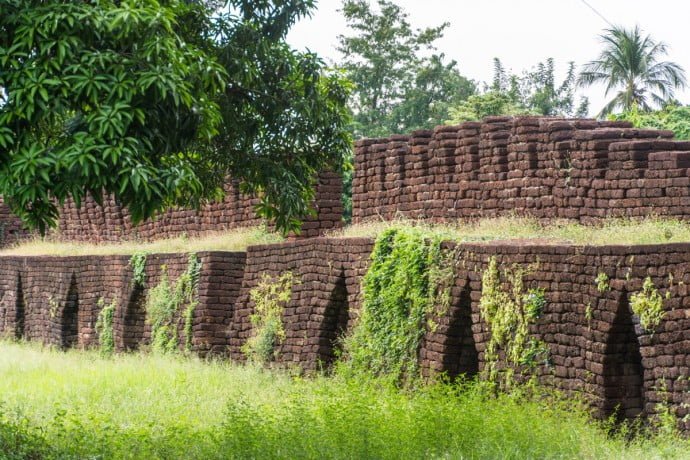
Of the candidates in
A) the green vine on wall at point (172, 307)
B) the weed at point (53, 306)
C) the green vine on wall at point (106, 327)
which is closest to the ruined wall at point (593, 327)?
the green vine on wall at point (172, 307)

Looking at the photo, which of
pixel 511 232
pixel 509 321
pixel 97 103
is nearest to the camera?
pixel 97 103

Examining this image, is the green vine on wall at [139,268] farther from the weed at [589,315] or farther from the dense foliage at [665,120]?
the weed at [589,315]

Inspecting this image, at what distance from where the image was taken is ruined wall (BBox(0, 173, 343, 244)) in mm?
17312

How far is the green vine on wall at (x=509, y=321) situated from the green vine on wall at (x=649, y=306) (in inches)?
46.5

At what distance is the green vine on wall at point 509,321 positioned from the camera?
11141mm

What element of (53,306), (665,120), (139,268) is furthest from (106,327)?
(665,120)

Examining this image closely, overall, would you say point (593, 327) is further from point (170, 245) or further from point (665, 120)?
point (170, 245)

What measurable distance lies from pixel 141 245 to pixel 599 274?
12640 millimetres

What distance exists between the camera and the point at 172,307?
Result: 18.2 metres

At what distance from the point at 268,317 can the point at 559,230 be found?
4654 mm

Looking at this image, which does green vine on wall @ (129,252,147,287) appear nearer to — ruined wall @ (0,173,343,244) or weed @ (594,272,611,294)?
ruined wall @ (0,173,343,244)

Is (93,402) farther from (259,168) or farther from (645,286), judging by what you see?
(645,286)

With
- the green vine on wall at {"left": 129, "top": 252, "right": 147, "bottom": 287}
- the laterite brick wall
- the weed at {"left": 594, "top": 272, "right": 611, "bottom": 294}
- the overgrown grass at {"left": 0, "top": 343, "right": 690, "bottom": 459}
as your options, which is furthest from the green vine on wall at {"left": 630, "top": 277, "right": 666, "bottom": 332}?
the green vine on wall at {"left": 129, "top": 252, "right": 147, "bottom": 287}

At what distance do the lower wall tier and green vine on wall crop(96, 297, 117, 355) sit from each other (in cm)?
14
